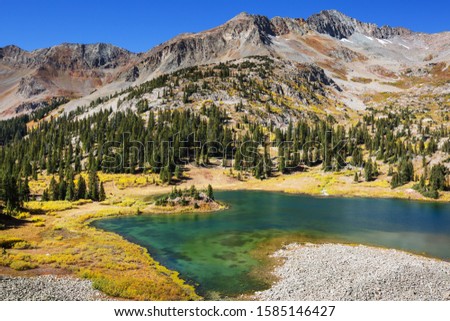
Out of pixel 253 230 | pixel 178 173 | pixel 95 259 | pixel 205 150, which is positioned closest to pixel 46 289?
pixel 95 259

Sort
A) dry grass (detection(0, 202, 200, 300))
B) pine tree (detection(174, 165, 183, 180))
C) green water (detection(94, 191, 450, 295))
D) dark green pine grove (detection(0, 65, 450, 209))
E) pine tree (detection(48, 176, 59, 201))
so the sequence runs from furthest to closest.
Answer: dark green pine grove (detection(0, 65, 450, 209))
pine tree (detection(174, 165, 183, 180))
pine tree (detection(48, 176, 59, 201))
green water (detection(94, 191, 450, 295))
dry grass (detection(0, 202, 200, 300))

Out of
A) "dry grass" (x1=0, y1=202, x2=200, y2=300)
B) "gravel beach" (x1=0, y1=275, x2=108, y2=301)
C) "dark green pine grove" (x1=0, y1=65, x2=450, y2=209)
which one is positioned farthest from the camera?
"dark green pine grove" (x1=0, y1=65, x2=450, y2=209)

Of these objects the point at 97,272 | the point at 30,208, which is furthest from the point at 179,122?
the point at 97,272

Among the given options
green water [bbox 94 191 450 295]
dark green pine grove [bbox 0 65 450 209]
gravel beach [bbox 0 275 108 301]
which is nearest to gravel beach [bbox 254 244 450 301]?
green water [bbox 94 191 450 295]

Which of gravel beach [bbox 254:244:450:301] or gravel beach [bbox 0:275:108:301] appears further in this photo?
gravel beach [bbox 254:244:450:301]

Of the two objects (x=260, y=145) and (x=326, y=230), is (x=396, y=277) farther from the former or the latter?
(x=260, y=145)

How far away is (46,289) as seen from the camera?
31.0 m

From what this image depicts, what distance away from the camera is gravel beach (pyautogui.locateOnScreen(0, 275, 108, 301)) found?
29.1 meters

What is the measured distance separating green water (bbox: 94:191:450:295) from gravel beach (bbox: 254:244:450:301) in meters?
3.89

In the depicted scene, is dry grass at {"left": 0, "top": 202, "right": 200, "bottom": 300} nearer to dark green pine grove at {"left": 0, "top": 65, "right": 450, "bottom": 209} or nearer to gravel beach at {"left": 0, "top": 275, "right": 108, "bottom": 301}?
gravel beach at {"left": 0, "top": 275, "right": 108, "bottom": 301}

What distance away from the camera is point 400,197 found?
109000 mm

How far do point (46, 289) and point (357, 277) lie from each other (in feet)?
98.7

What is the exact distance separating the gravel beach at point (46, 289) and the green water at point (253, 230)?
11.4m

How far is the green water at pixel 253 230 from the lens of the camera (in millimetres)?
44253
